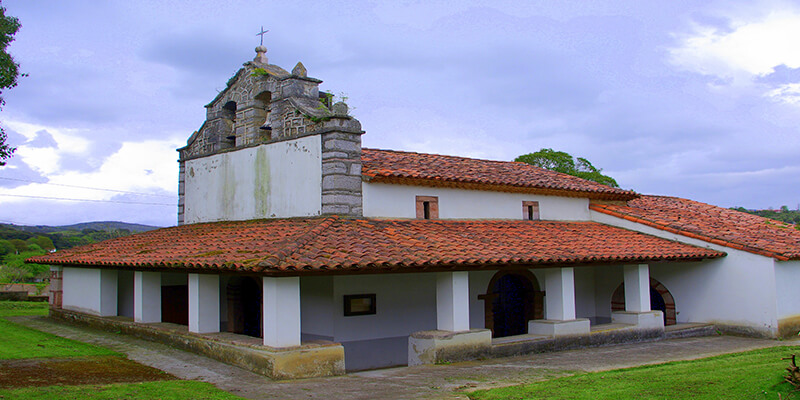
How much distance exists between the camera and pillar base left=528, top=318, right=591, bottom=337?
1259 cm

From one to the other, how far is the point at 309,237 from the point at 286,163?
132 inches

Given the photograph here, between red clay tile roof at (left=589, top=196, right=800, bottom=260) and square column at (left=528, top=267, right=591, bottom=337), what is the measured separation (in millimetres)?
4791

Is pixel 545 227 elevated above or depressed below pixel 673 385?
above

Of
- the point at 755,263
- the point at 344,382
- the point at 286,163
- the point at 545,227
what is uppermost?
the point at 286,163

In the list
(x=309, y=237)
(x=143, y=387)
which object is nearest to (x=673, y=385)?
(x=309, y=237)

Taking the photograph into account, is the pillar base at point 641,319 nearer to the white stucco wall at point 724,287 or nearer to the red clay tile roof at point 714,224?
the white stucco wall at point 724,287

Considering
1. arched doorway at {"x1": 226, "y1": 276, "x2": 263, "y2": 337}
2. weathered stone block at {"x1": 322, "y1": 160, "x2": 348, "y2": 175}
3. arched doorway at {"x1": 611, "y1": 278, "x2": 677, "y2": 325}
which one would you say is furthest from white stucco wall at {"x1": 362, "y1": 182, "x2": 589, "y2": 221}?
arched doorway at {"x1": 226, "y1": 276, "x2": 263, "y2": 337}

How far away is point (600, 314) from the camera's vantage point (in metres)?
17.1

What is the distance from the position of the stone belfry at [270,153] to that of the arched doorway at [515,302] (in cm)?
435

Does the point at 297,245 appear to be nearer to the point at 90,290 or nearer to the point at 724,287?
the point at 90,290

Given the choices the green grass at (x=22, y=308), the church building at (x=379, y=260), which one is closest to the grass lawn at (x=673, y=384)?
the church building at (x=379, y=260)

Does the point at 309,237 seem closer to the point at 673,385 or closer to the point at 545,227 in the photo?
the point at 673,385

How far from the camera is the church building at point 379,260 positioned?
35.8 ft

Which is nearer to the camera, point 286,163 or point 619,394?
point 619,394
